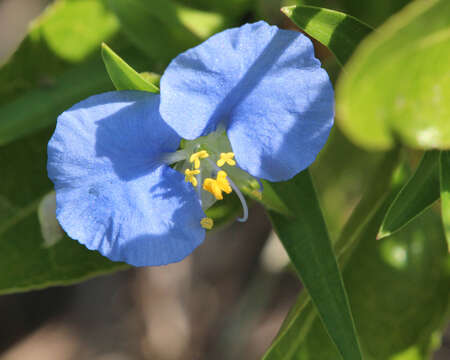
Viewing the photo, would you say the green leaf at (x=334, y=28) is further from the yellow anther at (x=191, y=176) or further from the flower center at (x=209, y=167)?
the yellow anther at (x=191, y=176)

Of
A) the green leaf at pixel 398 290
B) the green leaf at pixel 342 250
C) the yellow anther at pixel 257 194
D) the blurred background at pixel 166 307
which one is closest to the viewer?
the yellow anther at pixel 257 194

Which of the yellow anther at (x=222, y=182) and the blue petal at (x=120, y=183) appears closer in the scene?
the blue petal at (x=120, y=183)

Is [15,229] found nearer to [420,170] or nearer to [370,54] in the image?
[420,170]

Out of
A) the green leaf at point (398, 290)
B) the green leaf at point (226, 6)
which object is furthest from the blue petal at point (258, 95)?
the green leaf at point (226, 6)

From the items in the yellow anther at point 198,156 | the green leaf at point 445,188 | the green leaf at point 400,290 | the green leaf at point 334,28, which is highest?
the green leaf at point 334,28

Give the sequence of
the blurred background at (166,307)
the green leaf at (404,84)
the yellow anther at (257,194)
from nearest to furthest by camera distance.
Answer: the green leaf at (404,84) → the yellow anther at (257,194) → the blurred background at (166,307)

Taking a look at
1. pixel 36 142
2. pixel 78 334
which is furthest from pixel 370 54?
pixel 78 334
